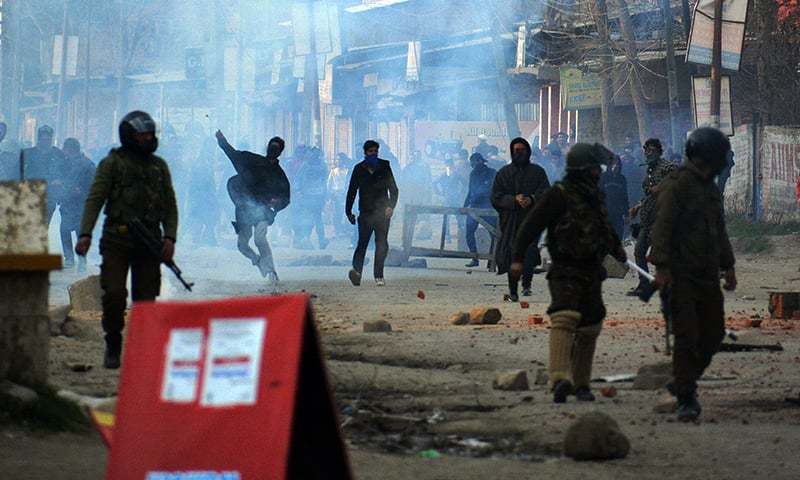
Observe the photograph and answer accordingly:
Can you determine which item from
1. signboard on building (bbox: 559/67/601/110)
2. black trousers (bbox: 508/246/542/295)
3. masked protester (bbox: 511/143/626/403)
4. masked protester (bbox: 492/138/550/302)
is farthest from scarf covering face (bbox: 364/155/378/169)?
signboard on building (bbox: 559/67/601/110)

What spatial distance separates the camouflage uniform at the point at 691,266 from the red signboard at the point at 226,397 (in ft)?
12.4

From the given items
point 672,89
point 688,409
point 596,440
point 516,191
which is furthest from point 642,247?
point 672,89

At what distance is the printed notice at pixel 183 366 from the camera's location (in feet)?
15.6

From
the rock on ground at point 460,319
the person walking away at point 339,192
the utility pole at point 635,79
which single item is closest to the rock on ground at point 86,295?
the rock on ground at point 460,319

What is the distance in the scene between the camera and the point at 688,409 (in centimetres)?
826

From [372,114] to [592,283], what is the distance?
40.7 meters

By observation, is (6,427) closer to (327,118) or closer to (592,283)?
(592,283)

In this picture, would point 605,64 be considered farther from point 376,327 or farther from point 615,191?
point 376,327

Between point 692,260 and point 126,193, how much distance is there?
3370mm

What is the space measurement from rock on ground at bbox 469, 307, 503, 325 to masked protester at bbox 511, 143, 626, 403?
4.47 meters

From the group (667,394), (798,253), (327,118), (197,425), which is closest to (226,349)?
(197,425)

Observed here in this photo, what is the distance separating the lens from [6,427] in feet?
24.2

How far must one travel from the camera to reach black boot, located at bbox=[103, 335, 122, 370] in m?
9.91

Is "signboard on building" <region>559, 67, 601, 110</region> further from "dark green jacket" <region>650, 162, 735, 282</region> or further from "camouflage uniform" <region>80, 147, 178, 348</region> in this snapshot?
"dark green jacket" <region>650, 162, 735, 282</region>
